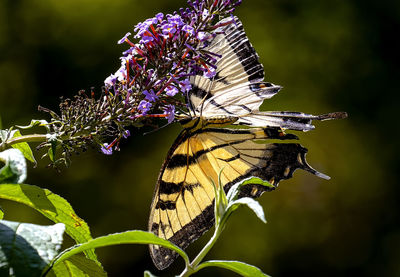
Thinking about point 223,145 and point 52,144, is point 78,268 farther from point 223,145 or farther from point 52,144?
point 223,145

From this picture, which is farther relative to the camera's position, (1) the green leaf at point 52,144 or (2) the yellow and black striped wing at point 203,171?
(2) the yellow and black striped wing at point 203,171

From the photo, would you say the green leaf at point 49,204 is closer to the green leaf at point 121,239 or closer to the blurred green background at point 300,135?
the green leaf at point 121,239

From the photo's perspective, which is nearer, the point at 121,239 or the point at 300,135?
the point at 121,239

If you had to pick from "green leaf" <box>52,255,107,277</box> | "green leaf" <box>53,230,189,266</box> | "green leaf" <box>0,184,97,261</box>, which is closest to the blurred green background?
"green leaf" <box>0,184,97,261</box>

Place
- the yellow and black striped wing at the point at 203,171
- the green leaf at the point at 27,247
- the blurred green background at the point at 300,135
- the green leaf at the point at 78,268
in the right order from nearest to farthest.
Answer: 1. the green leaf at the point at 27,247
2. the green leaf at the point at 78,268
3. the yellow and black striped wing at the point at 203,171
4. the blurred green background at the point at 300,135

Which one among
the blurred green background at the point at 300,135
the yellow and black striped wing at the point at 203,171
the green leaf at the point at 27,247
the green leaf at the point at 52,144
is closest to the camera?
the green leaf at the point at 27,247

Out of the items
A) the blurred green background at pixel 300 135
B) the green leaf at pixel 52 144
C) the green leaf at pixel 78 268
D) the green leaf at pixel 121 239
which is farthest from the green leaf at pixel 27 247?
the blurred green background at pixel 300 135

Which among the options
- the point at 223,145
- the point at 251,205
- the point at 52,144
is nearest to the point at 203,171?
the point at 223,145

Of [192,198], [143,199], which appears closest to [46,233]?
[192,198]
